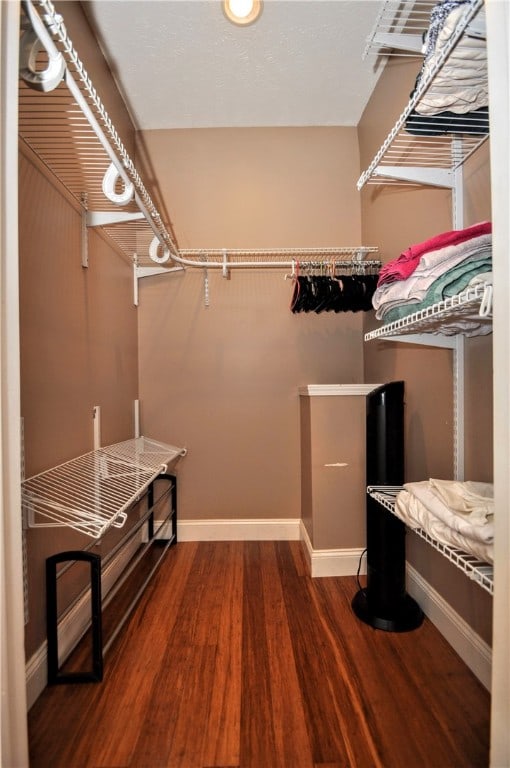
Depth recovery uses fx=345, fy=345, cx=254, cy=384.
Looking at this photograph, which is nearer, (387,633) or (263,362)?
(387,633)

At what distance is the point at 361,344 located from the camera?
227cm

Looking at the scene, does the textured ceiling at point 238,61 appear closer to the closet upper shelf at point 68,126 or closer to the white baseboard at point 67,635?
the closet upper shelf at point 68,126

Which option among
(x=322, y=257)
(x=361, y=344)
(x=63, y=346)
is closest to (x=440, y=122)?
(x=322, y=257)

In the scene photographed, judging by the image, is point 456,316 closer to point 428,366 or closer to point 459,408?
point 459,408

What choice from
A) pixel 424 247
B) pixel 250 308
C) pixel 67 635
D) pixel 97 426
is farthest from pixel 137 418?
pixel 424 247

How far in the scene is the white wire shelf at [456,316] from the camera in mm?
743

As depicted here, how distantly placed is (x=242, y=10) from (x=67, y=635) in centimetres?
265

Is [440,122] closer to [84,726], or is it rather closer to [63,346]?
[63,346]

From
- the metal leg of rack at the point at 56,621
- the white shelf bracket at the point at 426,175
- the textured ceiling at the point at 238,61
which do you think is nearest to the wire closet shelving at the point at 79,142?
the textured ceiling at the point at 238,61

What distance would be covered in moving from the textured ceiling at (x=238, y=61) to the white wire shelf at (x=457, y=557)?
2127 millimetres

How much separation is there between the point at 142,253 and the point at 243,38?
1.18 meters

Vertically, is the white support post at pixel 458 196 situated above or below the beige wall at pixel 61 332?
above

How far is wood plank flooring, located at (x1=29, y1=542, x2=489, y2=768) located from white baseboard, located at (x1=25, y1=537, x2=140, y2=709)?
55 mm

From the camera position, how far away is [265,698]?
3.66 feet
